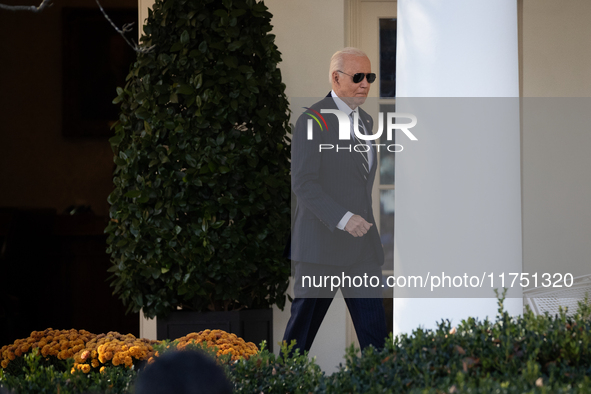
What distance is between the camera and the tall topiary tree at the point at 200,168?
10.4ft

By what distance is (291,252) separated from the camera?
2.90m

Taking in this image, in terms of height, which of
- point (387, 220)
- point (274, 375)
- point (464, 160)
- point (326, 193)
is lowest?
point (274, 375)

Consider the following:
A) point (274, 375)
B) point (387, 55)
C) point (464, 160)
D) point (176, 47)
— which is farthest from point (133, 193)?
point (387, 55)

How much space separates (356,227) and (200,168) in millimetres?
941

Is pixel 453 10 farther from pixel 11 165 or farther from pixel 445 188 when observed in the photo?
pixel 11 165

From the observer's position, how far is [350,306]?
2.88m

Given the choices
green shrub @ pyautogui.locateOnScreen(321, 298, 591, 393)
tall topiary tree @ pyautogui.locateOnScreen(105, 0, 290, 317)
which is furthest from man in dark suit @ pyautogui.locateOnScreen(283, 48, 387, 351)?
green shrub @ pyautogui.locateOnScreen(321, 298, 591, 393)

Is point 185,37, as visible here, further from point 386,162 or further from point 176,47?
point 386,162

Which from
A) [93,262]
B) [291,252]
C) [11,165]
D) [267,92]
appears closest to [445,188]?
[291,252]

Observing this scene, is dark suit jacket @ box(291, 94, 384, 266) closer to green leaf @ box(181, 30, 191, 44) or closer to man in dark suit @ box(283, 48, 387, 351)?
man in dark suit @ box(283, 48, 387, 351)

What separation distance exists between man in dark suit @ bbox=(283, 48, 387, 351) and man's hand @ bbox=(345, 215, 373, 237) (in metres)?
0.02

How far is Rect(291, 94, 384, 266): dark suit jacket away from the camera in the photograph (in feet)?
9.20

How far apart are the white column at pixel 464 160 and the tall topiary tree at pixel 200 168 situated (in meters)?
1.22

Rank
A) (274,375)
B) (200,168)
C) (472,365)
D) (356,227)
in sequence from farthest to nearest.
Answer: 1. (200,168)
2. (356,227)
3. (274,375)
4. (472,365)
